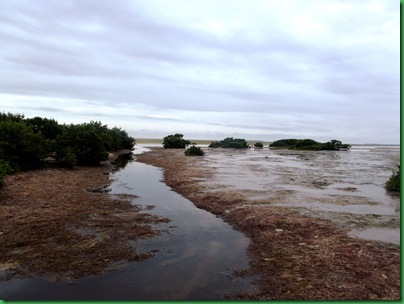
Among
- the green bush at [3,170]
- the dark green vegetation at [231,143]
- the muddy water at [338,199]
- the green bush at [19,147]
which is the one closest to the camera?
the muddy water at [338,199]

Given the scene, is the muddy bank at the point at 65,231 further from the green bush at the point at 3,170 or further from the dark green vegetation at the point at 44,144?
the dark green vegetation at the point at 44,144

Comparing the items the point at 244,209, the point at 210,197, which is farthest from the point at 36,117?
the point at 244,209

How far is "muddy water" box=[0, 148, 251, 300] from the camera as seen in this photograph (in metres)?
5.90

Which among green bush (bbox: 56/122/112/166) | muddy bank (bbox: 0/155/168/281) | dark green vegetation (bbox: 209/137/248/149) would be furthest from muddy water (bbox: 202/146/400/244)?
dark green vegetation (bbox: 209/137/248/149)

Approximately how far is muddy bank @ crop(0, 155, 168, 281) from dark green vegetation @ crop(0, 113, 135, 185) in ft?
11.9

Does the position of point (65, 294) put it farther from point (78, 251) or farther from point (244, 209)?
point (244, 209)

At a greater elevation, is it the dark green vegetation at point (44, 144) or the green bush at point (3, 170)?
the dark green vegetation at point (44, 144)

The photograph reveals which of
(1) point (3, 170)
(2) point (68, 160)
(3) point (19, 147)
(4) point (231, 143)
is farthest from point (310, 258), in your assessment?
(4) point (231, 143)

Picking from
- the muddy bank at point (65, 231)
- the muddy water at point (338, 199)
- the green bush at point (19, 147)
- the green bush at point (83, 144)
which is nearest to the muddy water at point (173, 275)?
the muddy bank at point (65, 231)

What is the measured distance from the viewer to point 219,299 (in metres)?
5.77

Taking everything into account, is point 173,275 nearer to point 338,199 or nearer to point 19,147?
point 338,199

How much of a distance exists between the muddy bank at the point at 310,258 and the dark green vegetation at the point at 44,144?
40.9 feet

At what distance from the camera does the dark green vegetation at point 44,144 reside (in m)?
22.9

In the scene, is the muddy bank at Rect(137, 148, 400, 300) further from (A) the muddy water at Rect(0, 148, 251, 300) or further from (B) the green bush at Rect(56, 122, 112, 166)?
(B) the green bush at Rect(56, 122, 112, 166)
